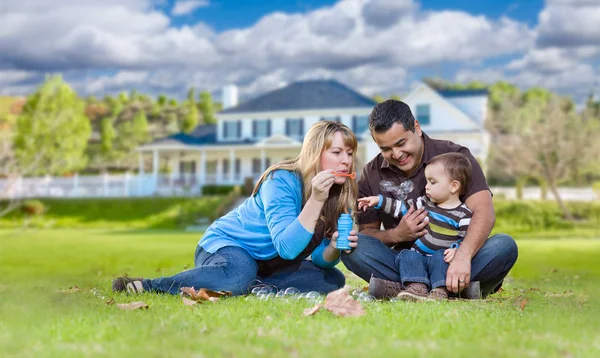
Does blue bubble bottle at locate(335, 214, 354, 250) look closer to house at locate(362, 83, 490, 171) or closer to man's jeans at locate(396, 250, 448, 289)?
A: man's jeans at locate(396, 250, 448, 289)

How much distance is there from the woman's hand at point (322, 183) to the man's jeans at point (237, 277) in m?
0.92

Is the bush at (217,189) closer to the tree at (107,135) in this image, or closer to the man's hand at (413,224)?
the tree at (107,135)

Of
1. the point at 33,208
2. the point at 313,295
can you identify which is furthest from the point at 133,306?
the point at 33,208

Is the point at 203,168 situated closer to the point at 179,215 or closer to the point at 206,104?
the point at 179,215

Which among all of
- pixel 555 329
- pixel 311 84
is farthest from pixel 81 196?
pixel 555 329

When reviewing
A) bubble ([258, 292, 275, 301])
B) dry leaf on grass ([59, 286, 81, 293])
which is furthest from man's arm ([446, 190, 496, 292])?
dry leaf on grass ([59, 286, 81, 293])

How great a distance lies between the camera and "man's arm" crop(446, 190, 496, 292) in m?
4.99

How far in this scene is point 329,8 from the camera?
5591 cm

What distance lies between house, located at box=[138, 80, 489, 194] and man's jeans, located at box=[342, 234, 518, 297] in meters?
30.0

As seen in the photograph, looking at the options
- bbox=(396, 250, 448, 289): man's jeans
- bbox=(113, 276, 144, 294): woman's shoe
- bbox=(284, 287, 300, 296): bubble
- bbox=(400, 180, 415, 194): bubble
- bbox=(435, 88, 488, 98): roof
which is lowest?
bbox=(284, 287, 300, 296): bubble

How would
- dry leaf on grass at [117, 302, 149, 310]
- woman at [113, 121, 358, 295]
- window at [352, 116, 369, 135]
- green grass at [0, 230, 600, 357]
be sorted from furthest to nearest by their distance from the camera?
window at [352, 116, 369, 135] → woman at [113, 121, 358, 295] → dry leaf on grass at [117, 302, 149, 310] → green grass at [0, 230, 600, 357]

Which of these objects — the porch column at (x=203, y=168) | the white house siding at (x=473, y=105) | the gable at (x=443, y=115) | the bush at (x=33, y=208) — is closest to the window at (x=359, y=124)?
the gable at (x=443, y=115)

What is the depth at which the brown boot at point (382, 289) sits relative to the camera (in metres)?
5.10

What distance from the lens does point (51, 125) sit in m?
42.9
